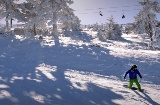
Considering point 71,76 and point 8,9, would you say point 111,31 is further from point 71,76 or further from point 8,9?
point 71,76

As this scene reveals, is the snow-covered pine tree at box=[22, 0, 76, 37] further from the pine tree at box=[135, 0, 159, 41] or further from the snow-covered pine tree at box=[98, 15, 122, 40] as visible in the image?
the pine tree at box=[135, 0, 159, 41]

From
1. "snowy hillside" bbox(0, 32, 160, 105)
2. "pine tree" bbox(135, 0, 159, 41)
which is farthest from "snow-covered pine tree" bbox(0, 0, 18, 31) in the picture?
"pine tree" bbox(135, 0, 159, 41)

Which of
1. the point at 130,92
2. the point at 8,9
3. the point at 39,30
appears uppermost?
the point at 8,9

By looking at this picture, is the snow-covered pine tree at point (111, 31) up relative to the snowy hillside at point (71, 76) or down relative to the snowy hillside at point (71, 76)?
up

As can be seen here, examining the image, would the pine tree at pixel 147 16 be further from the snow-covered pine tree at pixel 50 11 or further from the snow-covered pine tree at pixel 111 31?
the snow-covered pine tree at pixel 50 11

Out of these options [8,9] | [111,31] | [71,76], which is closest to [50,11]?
[8,9]

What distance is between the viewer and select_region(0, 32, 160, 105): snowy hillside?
37.0 feet

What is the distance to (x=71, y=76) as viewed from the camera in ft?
51.7

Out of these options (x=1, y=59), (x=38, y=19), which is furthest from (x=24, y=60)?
(x=38, y=19)

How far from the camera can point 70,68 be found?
1859 centimetres

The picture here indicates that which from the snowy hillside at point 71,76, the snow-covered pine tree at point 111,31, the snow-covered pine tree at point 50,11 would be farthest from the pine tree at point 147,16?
the snowy hillside at point 71,76

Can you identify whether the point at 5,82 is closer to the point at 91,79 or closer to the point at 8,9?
the point at 91,79

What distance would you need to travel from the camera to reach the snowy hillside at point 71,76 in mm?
11281

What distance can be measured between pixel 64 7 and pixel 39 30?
1076cm
